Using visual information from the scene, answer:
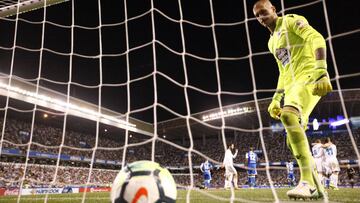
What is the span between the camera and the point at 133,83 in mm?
Result: 24641

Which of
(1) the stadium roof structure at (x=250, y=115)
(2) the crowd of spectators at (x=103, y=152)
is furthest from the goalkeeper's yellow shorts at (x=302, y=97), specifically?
(1) the stadium roof structure at (x=250, y=115)

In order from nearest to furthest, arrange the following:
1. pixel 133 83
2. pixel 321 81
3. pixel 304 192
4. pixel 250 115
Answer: pixel 321 81
pixel 304 192
pixel 133 83
pixel 250 115

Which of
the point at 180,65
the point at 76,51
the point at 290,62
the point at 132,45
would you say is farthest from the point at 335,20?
the point at 290,62

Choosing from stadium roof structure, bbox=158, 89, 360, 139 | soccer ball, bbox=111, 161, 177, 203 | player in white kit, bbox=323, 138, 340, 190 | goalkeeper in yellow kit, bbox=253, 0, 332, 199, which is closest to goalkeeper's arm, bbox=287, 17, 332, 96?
goalkeeper in yellow kit, bbox=253, 0, 332, 199

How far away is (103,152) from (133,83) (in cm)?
850

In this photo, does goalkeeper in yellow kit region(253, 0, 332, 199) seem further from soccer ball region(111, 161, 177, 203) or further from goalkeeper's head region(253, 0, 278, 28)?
soccer ball region(111, 161, 177, 203)

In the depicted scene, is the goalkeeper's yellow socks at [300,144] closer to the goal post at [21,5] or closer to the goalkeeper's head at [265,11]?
the goalkeeper's head at [265,11]

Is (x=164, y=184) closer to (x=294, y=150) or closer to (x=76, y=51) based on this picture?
(x=294, y=150)

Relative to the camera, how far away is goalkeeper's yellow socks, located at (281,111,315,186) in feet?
9.11

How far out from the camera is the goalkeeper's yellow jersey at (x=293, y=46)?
115 inches

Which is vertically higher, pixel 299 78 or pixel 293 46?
pixel 293 46

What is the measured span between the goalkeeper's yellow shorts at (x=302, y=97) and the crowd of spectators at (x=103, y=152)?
49.3 feet

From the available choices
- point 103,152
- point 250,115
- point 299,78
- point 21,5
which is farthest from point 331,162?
point 103,152

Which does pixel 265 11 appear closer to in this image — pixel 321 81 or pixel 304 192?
pixel 321 81
